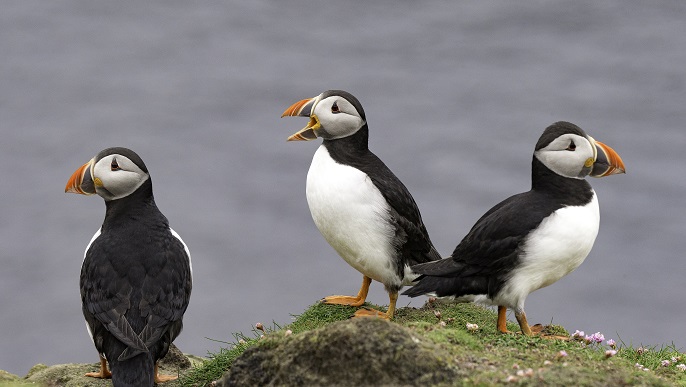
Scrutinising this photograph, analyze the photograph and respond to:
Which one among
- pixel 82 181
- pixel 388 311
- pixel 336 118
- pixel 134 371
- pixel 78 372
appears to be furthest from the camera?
pixel 336 118

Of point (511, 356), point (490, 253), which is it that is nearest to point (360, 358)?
point (511, 356)

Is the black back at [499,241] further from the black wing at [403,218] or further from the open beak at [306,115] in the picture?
the open beak at [306,115]

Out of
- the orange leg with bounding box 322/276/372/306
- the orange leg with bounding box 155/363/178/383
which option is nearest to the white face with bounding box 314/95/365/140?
the orange leg with bounding box 322/276/372/306

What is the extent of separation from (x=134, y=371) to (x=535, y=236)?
2624 millimetres

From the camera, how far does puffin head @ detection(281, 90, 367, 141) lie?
7.69 m

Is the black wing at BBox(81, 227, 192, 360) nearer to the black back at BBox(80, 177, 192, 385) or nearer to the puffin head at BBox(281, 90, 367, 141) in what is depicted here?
the black back at BBox(80, 177, 192, 385)

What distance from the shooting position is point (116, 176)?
731 cm

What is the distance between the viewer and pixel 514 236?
21.9 ft

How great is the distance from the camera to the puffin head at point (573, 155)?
691 centimetres

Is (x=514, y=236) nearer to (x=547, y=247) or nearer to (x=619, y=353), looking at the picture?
(x=547, y=247)

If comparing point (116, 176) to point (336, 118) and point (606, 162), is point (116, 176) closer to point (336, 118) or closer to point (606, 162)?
point (336, 118)

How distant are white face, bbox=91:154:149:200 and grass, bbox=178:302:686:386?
128 cm

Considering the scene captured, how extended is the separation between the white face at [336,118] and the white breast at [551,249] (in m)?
1.73

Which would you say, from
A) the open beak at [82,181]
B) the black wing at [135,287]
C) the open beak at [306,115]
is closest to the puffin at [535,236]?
the open beak at [306,115]
